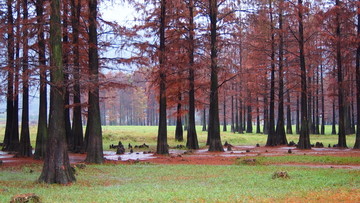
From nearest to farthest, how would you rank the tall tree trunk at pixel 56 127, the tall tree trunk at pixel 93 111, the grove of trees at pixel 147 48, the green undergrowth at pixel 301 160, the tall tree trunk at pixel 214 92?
the tall tree trunk at pixel 56 127, the green undergrowth at pixel 301 160, the tall tree trunk at pixel 93 111, the grove of trees at pixel 147 48, the tall tree trunk at pixel 214 92

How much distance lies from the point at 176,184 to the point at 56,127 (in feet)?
13.5

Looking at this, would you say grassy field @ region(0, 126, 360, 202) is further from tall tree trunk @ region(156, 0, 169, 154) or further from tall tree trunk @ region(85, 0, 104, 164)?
tall tree trunk @ region(156, 0, 169, 154)

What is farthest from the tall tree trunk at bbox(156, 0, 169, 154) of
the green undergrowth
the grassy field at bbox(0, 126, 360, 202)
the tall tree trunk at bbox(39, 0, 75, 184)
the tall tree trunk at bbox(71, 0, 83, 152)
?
the tall tree trunk at bbox(39, 0, 75, 184)

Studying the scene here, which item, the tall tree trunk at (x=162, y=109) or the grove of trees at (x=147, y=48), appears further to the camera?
the tall tree trunk at (x=162, y=109)

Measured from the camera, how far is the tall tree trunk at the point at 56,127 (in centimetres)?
1195

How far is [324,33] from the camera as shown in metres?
24.8

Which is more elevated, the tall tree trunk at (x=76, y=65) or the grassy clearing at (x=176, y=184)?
the tall tree trunk at (x=76, y=65)

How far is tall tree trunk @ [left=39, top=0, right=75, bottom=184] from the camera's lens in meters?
12.0

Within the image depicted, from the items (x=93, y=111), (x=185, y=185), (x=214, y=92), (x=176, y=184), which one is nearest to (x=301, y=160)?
(x=214, y=92)

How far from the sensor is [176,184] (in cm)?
1153

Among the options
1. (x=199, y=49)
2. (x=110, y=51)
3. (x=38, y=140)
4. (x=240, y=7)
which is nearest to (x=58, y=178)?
(x=38, y=140)

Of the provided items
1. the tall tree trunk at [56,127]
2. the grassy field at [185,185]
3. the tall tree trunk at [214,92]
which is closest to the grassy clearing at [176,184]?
the grassy field at [185,185]

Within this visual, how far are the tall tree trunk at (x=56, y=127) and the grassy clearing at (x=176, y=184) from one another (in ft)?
1.69

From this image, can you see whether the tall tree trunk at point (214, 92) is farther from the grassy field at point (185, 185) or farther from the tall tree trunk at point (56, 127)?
the tall tree trunk at point (56, 127)
